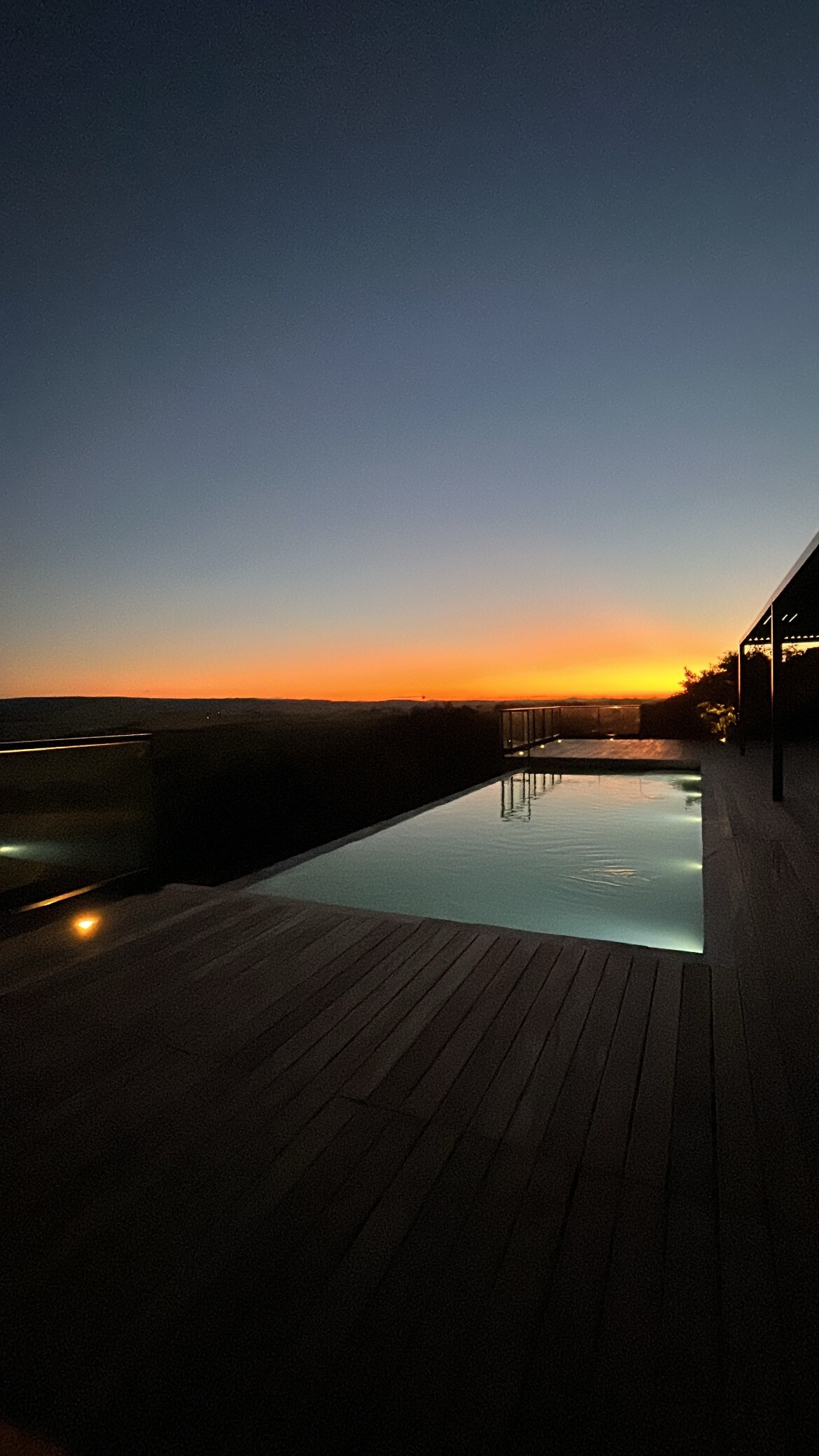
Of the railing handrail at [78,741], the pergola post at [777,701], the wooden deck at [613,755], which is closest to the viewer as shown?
the railing handrail at [78,741]

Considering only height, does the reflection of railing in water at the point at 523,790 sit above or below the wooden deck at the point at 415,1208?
below

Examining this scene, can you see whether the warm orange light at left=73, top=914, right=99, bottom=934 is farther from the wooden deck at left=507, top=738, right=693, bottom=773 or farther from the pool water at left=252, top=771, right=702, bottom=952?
the wooden deck at left=507, top=738, right=693, bottom=773

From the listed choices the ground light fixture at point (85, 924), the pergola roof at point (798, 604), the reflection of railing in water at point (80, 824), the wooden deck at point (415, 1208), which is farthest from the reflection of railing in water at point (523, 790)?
the wooden deck at point (415, 1208)

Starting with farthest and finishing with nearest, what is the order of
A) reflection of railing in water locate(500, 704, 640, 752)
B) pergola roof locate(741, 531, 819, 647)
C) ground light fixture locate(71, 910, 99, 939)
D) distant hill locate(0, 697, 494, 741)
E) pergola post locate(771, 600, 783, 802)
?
1. distant hill locate(0, 697, 494, 741)
2. reflection of railing in water locate(500, 704, 640, 752)
3. pergola post locate(771, 600, 783, 802)
4. pergola roof locate(741, 531, 819, 647)
5. ground light fixture locate(71, 910, 99, 939)

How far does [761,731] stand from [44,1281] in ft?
40.9

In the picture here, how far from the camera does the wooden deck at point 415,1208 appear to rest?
0.77m

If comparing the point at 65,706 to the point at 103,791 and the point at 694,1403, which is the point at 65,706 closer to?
the point at 103,791

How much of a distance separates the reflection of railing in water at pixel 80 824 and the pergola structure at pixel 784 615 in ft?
12.5

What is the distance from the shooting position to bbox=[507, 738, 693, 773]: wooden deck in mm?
8914

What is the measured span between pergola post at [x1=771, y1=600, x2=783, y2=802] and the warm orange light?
16.2 feet

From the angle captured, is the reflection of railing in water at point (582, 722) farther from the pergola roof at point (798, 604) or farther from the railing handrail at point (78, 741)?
the railing handrail at point (78, 741)

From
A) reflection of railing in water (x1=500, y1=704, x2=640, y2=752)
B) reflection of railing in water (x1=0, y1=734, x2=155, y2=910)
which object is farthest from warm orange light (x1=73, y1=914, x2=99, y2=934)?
reflection of railing in water (x1=500, y1=704, x2=640, y2=752)

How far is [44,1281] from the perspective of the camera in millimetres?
956

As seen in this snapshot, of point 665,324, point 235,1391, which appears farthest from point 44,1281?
point 665,324
